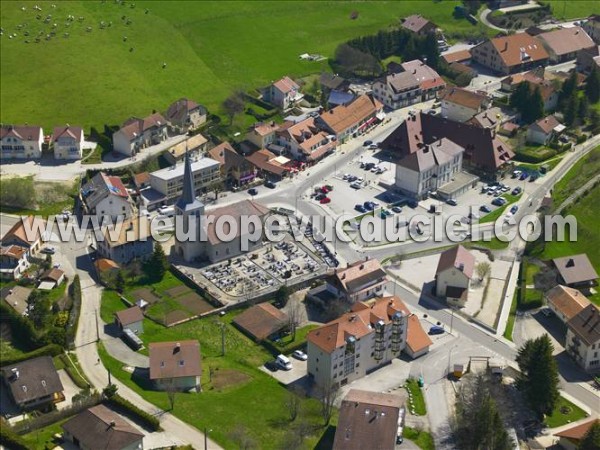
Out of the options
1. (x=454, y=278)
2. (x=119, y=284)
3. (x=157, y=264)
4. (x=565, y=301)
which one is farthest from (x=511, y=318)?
(x=119, y=284)

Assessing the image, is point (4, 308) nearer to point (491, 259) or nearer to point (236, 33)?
point (491, 259)

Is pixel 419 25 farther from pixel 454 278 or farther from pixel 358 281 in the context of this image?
pixel 358 281

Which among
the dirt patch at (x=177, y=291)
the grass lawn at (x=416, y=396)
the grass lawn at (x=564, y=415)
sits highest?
the dirt patch at (x=177, y=291)

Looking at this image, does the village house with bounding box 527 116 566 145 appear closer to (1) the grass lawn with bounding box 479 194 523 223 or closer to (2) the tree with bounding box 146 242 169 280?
(1) the grass lawn with bounding box 479 194 523 223

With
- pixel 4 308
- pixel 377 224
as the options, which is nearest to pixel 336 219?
pixel 377 224

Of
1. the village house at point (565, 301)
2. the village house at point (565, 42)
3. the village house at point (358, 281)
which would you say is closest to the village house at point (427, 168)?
the village house at point (358, 281)

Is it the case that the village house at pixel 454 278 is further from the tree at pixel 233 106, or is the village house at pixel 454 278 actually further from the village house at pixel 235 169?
the tree at pixel 233 106
